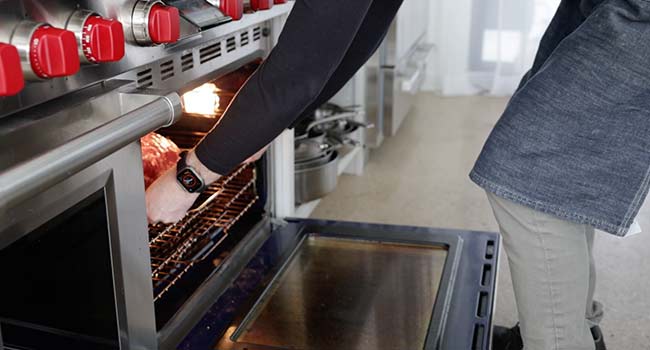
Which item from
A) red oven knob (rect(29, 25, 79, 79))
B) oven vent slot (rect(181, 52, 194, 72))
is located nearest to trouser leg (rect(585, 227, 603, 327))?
oven vent slot (rect(181, 52, 194, 72))

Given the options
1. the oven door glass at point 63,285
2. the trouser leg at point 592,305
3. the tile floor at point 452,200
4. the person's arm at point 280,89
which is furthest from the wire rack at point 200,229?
the tile floor at point 452,200

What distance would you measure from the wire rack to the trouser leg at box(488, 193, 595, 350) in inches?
19.2

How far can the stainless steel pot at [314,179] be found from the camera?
1.93m

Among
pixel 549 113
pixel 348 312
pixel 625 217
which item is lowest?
pixel 348 312

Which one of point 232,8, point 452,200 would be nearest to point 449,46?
point 452,200

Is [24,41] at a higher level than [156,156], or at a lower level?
higher

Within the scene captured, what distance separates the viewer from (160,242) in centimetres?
120

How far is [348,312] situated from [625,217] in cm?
45

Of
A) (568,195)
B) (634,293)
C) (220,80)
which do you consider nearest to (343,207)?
(634,293)

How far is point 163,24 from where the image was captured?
2.51 feet

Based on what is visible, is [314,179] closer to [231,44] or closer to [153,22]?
[231,44]

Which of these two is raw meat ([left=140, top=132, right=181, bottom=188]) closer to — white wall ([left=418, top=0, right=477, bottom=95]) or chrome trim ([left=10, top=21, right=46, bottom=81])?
chrome trim ([left=10, top=21, right=46, bottom=81])

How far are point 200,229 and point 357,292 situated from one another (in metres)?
0.31

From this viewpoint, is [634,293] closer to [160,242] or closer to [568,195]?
[568,195]
